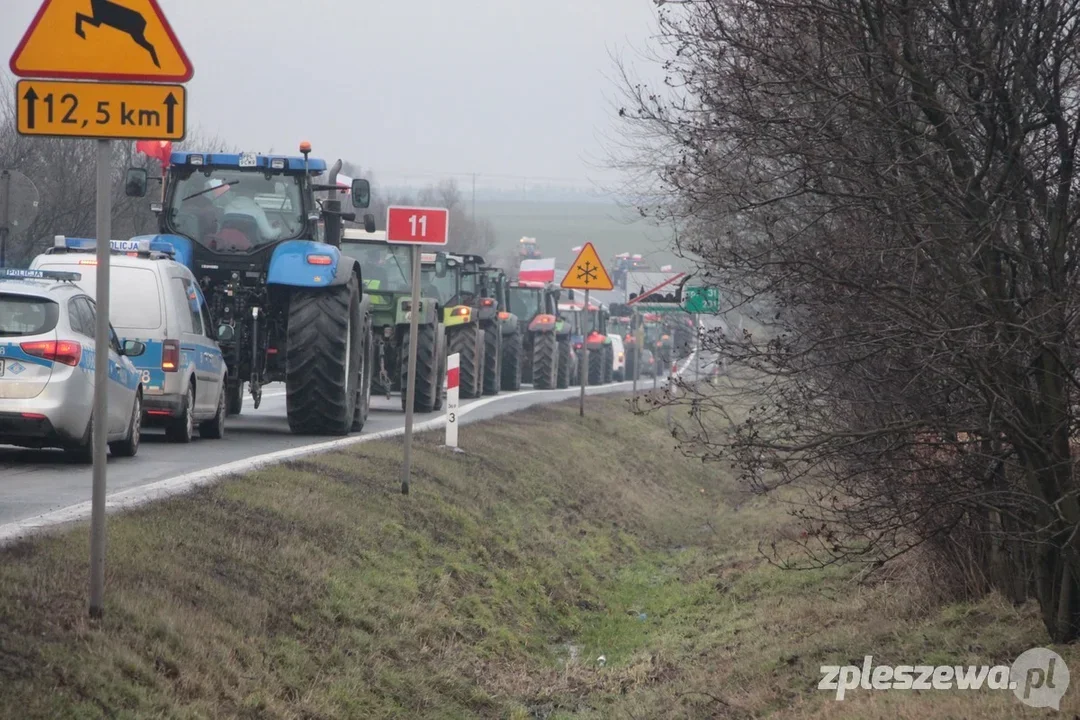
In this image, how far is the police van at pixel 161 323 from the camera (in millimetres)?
14945

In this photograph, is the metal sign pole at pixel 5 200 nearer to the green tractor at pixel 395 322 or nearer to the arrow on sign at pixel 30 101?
the green tractor at pixel 395 322

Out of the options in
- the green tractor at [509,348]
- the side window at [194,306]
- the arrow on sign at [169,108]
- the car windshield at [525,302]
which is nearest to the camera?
the arrow on sign at [169,108]

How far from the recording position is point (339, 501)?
11461 millimetres

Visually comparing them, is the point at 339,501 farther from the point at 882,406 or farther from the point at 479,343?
the point at 479,343

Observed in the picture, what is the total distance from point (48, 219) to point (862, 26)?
28.9 m

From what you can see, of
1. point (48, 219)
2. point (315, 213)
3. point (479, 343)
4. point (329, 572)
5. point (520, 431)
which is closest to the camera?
point (329, 572)

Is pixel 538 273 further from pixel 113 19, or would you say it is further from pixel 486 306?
pixel 113 19

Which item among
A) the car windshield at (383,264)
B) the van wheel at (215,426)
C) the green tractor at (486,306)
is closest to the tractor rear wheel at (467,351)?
the green tractor at (486,306)

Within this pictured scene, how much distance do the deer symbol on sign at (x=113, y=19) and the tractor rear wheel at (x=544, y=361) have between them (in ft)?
106

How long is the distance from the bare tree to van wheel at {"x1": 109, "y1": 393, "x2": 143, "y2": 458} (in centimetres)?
719

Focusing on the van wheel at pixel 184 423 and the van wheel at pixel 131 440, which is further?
the van wheel at pixel 184 423

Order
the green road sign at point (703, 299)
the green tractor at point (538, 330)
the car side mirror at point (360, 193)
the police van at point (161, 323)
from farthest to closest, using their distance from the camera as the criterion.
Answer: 1. the green tractor at point (538, 330)
2. the car side mirror at point (360, 193)
3. the police van at point (161, 323)
4. the green road sign at point (703, 299)

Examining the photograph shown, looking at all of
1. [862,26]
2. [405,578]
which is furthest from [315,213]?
[862,26]

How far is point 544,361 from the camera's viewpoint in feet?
128
